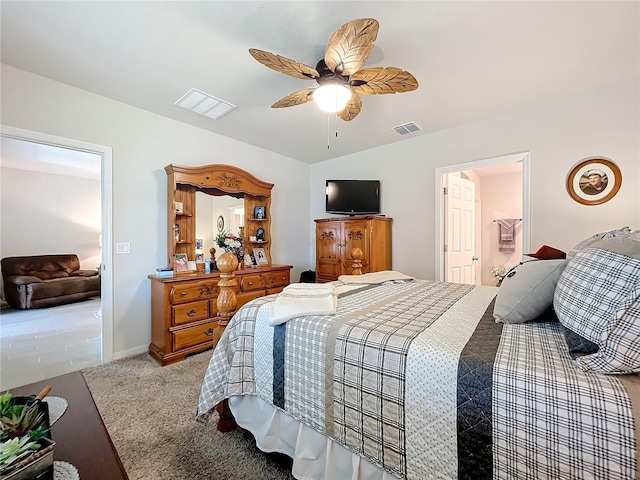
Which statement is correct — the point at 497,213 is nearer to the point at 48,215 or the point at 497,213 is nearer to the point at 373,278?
the point at 373,278

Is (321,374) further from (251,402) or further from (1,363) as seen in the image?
(1,363)

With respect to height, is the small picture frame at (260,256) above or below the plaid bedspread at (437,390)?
above

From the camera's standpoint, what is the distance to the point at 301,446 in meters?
1.27

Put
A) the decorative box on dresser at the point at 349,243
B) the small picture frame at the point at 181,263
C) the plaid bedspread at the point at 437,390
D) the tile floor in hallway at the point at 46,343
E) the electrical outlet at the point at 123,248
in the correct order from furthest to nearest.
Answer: the decorative box on dresser at the point at 349,243 → the small picture frame at the point at 181,263 → the electrical outlet at the point at 123,248 → the tile floor in hallway at the point at 46,343 → the plaid bedspread at the point at 437,390

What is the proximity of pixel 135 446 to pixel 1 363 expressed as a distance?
2337 millimetres

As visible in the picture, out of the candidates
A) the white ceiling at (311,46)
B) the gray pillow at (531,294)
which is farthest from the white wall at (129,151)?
the gray pillow at (531,294)

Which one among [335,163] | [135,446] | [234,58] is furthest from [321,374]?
[335,163]

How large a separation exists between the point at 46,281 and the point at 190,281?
4150 millimetres

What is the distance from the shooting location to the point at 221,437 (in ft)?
5.39

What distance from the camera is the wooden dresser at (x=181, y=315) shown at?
2.66 meters

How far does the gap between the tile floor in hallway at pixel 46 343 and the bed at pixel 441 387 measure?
2160mm

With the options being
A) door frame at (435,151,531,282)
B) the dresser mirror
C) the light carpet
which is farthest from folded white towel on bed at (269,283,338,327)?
door frame at (435,151,531,282)

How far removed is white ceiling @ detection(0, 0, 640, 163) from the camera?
1667 millimetres

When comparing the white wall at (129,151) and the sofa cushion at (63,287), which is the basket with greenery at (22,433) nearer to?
the white wall at (129,151)
